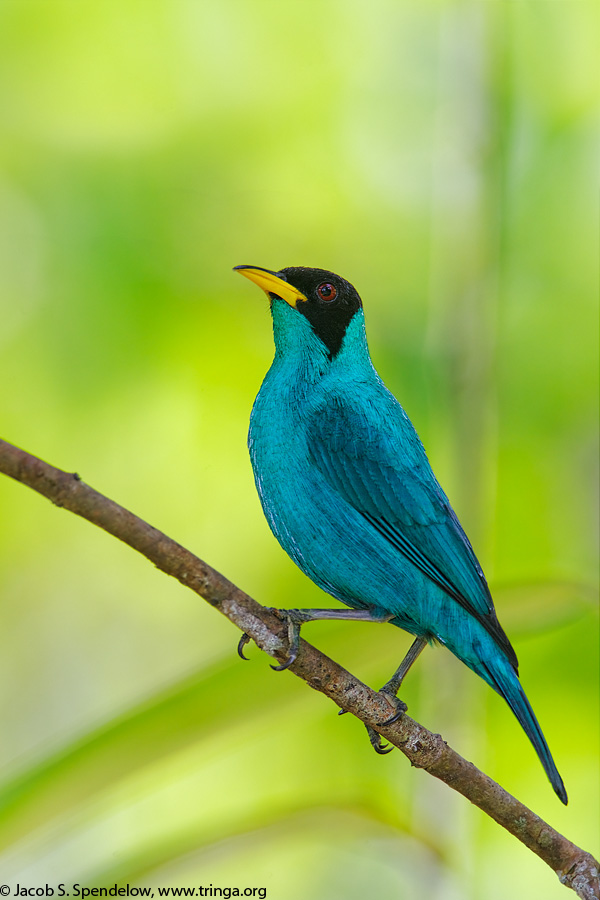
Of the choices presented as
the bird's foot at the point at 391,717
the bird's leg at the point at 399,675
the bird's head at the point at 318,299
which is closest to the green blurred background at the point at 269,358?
the bird's leg at the point at 399,675

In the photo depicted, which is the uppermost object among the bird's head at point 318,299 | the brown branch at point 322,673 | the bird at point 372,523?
A: the bird's head at point 318,299

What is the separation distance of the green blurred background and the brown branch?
1.77ft

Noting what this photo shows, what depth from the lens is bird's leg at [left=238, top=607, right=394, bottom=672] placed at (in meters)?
2.39

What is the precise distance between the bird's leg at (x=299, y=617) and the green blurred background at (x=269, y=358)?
0.27ft

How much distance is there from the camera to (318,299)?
330 centimetres

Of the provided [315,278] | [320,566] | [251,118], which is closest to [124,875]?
[320,566]

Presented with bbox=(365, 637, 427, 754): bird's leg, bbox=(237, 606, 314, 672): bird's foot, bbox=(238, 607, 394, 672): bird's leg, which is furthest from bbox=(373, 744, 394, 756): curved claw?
bbox=(237, 606, 314, 672): bird's foot

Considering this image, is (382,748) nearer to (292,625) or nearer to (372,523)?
(372,523)

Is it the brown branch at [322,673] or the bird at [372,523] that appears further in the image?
the bird at [372,523]

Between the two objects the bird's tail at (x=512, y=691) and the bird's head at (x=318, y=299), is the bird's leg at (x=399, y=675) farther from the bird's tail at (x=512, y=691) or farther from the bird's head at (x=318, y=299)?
the bird's head at (x=318, y=299)

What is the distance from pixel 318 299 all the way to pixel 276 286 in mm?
166

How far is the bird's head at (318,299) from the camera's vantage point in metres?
3.28

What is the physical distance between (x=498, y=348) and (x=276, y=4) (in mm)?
2112

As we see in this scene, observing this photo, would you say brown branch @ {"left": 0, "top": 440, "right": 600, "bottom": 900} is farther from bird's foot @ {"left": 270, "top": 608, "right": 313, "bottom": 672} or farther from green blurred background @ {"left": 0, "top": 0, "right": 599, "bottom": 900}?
green blurred background @ {"left": 0, "top": 0, "right": 599, "bottom": 900}
